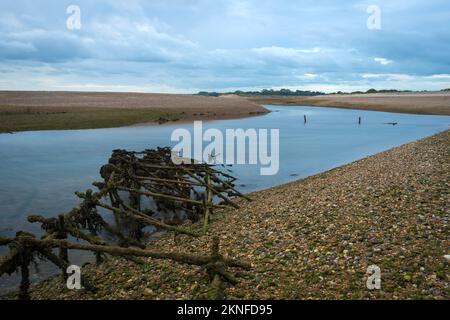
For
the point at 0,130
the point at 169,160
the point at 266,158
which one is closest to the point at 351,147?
the point at 266,158

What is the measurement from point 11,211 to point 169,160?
27.7ft

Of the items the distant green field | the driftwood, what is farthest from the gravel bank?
the distant green field

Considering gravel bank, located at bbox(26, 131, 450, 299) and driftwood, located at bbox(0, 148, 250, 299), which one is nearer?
gravel bank, located at bbox(26, 131, 450, 299)

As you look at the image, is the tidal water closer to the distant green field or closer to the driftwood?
the driftwood

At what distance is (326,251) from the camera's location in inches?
353

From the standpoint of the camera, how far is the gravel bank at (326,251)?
7410 millimetres

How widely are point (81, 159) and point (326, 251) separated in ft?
99.9

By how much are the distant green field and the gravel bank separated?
5186 centimetres

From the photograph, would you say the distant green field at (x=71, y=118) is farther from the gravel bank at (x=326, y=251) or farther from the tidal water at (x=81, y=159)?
the gravel bank at (x=326, y=251)

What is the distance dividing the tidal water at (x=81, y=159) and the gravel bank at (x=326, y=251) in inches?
214

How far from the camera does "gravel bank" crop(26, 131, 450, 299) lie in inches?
292

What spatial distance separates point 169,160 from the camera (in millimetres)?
21859
